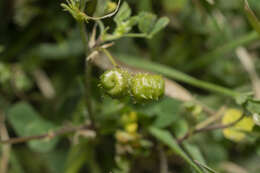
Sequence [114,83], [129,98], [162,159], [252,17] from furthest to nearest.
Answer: [162,159] < [129,98] < [252,17] < [114,83]

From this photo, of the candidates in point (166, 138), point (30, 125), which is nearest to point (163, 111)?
point (166, 138)

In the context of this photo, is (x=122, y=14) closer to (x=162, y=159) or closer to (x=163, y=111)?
(x=163, y=111)

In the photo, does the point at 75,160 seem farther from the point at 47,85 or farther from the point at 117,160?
the point at 47,85

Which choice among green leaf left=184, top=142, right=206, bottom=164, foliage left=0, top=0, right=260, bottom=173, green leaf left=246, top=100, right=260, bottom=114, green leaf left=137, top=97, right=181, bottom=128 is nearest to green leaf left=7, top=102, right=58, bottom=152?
foliage left=0, top=0, right=260, bottom=173

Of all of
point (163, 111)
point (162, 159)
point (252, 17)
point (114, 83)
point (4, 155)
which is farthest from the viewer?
point (4, 155)

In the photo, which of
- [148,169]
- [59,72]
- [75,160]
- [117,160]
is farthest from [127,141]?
[59,72]

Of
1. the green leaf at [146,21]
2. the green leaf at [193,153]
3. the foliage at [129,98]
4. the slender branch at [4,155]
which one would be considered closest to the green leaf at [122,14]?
the green leaf at [146,21]

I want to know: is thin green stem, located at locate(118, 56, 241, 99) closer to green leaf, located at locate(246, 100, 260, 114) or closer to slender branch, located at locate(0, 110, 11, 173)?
green leaf, located at locate(246, 100, 260, 114)

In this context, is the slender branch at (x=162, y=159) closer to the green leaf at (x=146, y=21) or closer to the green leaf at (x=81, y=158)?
the green leaf at (x=81, y=158)
